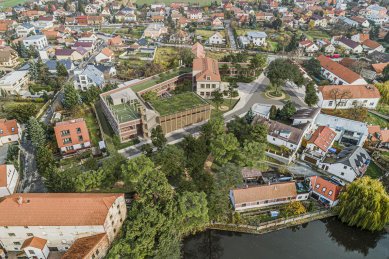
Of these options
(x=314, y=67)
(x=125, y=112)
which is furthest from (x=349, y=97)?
(x=125, y=112)

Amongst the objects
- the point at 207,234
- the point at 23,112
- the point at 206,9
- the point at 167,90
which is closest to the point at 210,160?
the point at 207,234

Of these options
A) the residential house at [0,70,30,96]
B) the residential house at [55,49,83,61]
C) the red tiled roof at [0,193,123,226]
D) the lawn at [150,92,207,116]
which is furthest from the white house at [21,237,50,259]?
the residential house at [55,49,83,61]

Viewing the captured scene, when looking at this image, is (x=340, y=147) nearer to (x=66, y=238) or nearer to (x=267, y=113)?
(x=267, y=113)

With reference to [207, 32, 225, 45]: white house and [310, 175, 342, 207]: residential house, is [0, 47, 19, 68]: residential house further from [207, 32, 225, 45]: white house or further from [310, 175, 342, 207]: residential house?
[310, 175, 342, 207]: residential house

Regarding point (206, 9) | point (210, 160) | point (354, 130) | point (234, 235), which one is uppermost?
point (206, 9)

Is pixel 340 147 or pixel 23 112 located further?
pixel 23 112
